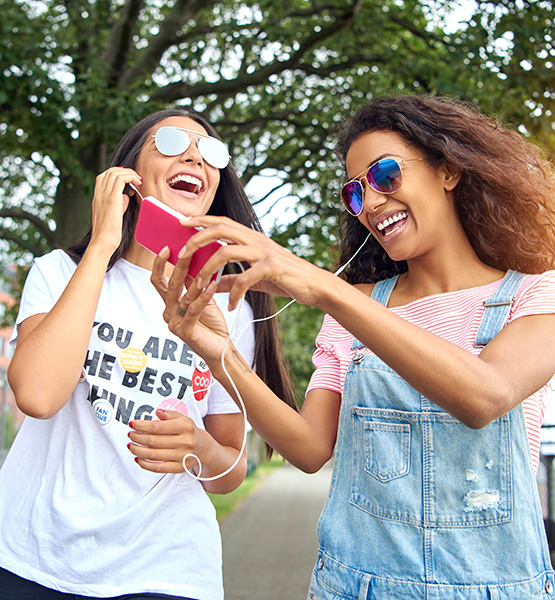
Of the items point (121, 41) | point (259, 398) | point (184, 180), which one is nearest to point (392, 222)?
point (259, 398)

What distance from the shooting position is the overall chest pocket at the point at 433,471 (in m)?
1.70

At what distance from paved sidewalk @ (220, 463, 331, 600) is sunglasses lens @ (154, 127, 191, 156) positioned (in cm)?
578

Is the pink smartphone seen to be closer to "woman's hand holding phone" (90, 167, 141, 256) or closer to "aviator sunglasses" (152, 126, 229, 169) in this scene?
"woman's hand holding phone" (90, 167, 141, 256)

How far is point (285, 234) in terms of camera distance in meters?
8.41

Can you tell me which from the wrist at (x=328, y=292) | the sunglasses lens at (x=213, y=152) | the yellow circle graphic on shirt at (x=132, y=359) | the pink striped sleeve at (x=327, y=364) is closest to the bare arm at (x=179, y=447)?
the yellow circle graphic on shirt at (x=132, y=359)

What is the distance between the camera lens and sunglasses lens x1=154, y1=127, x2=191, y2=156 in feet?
8.23

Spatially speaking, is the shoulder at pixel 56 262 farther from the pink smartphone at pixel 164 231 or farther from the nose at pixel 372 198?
the nose at pixel 372 198

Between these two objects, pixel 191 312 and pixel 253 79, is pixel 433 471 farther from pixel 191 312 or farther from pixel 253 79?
pixel 253 79

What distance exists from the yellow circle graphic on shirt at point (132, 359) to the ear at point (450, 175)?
108cm

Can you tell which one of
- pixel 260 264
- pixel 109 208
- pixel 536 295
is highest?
pixel 109 208

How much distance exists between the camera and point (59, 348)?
200 cm

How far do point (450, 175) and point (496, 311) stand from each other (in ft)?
1.67

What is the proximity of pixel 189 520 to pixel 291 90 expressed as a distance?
26.1 feet

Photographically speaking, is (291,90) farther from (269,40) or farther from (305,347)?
(305,347)
